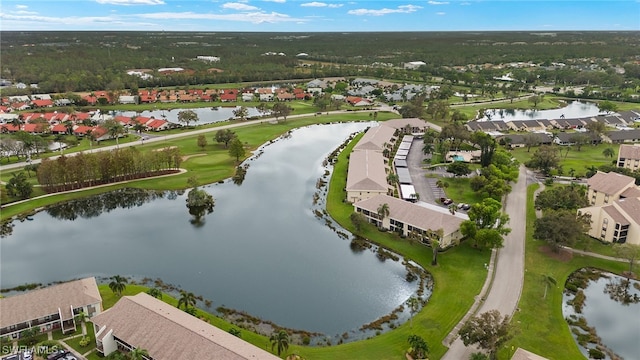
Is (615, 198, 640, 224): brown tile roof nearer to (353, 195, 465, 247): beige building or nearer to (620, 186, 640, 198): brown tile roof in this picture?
(620, 186, 640, 198): brown tile roof

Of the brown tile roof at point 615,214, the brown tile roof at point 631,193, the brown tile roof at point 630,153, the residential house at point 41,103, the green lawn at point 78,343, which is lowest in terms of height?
the green lawn at point 78,343

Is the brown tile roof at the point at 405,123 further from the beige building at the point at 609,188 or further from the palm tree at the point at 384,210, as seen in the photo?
the palm tree at the point at 384,210

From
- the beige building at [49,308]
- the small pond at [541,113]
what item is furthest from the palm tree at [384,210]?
the small pond at [541,113]

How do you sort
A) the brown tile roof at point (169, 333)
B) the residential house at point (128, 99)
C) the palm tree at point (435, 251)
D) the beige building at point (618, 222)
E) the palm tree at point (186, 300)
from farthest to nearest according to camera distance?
the residential house at point (128, 99) < the beige building at point (618, 222) < the palm tree at point (435, 251) < the palm tree at point (186, 300) < the brown tile roof at point (169, 333)

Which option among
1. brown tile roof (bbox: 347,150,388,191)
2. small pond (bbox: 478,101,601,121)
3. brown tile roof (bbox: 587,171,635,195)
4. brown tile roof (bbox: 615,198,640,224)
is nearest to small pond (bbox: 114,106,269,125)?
brown tile roof (bbox: 347,150,388,191)

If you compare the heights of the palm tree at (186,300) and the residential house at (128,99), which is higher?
the residential house at (128,99)

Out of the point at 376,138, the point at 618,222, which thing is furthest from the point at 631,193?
the point at 376,138

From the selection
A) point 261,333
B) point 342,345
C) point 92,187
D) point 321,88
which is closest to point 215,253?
point 261,333
